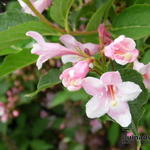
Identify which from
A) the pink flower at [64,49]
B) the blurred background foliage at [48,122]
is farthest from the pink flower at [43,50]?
the blurred background foliage at [48,122]

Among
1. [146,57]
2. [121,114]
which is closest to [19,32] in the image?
[121,114]

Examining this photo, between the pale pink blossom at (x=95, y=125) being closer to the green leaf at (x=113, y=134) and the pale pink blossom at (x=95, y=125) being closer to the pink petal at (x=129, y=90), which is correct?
the green leaf at (x=113, y=134)

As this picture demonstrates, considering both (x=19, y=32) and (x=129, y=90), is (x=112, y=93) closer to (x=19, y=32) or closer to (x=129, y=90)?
(x=129, y=90)

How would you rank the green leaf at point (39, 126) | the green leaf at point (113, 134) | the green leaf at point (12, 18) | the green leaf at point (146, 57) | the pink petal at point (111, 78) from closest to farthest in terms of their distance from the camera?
1. the pink petal at point (111, 78)
2. the green leaf at point (12, 18)
3. the green leaf at point (146, 57)
4. the green leaf at point (113, 134)
5. the green leaf at point (39, 126)

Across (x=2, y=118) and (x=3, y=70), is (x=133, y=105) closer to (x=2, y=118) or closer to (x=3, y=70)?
(x=3, y=70)

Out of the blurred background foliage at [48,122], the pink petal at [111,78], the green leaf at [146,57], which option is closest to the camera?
the pink petal at [111,78]
